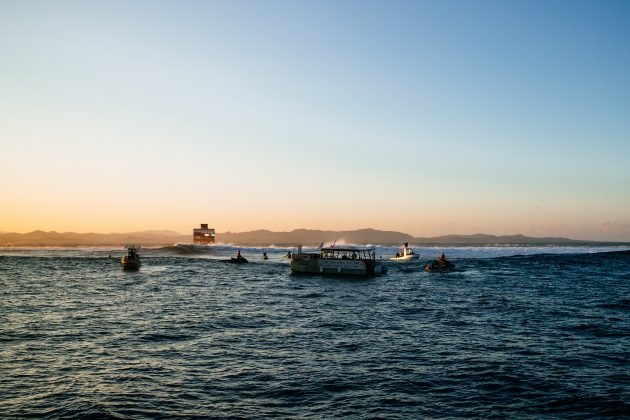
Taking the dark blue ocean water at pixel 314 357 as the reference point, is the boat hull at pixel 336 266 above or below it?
above

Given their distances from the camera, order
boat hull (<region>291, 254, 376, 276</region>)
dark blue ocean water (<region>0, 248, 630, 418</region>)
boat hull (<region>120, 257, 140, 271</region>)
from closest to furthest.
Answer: dark blue ocean water (<region>0, 248, 630, 418</region>) → boat hull (<region>291, 254, 376, 276</region>) → boat hull (<region>120, 257, 140, 271</region>)

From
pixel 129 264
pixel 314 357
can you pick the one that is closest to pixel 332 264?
pixel 129 264

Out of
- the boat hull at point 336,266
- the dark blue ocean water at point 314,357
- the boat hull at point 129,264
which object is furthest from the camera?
the boat hull at point 129,264

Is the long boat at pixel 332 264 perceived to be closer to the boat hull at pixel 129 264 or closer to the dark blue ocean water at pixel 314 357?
the dark blue ocean water at pixel 314 357

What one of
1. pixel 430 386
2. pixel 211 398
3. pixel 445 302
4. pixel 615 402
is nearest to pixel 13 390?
pixel 211 398

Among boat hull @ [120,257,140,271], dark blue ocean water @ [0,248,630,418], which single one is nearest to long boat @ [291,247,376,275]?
dark blue ocean water @ [0,248,630,418]

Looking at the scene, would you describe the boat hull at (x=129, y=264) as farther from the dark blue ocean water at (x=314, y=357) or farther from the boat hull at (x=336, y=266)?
the dark blue ocean water at (x=314, y=357)

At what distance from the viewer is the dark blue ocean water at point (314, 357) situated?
1716cm

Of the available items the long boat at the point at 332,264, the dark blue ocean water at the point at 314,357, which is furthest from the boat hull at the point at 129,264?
the dark blue ocean water at the point at 314,357

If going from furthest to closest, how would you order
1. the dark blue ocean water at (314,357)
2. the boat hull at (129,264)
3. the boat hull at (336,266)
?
the boat hull at (129,264), the boat hull at (336,266), the dark blue ocean water at (314,357)

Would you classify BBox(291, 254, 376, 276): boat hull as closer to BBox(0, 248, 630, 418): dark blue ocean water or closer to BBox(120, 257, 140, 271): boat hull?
BBox(0, 248, 630, 418): dark blue ocean water

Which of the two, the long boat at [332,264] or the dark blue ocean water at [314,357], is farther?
the long boat at [332,264]

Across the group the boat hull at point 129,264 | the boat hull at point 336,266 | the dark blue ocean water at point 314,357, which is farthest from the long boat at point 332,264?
the boat hull at point 129,264

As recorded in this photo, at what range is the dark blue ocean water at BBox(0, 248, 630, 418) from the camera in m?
17.2
